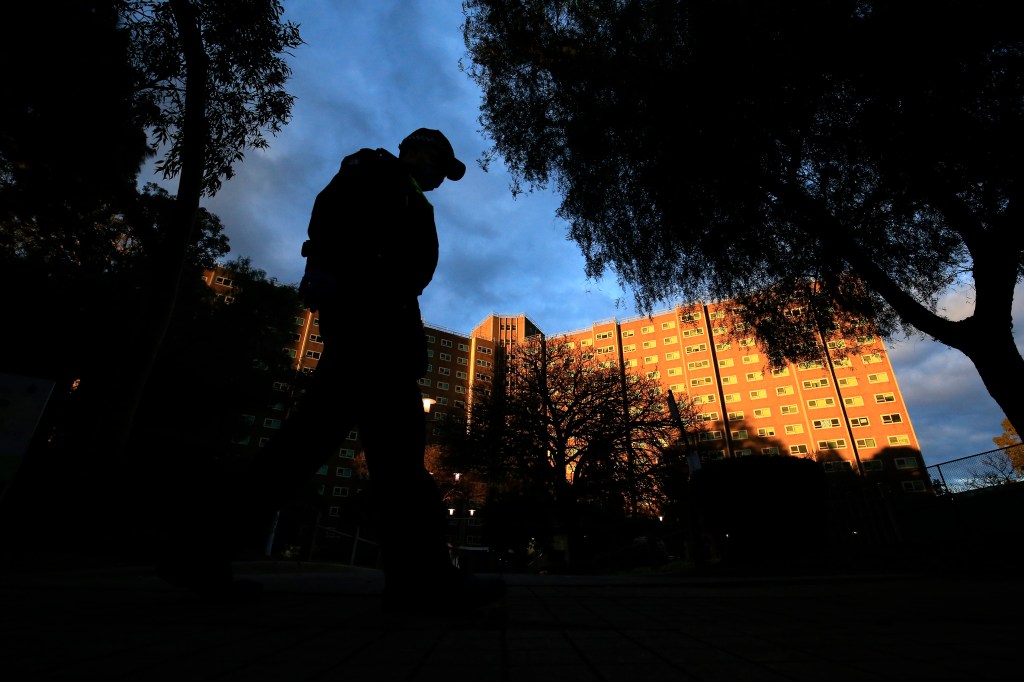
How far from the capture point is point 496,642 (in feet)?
4.18

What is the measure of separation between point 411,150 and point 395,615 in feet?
7.41

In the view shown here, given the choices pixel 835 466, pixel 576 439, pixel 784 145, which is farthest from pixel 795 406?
pixel 784 145

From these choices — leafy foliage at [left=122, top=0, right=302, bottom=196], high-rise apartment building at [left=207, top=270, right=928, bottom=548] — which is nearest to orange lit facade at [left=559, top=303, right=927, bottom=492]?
high-rise apartment building at [left=207, top=270, right=928, bottom=548]

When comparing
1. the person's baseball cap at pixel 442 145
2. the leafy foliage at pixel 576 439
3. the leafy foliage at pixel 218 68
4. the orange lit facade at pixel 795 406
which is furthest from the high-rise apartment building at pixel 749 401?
the person's baseball cap at pixel 442 145

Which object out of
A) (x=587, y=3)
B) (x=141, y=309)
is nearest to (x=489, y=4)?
(x=587, y=3)

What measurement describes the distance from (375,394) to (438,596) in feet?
2.71

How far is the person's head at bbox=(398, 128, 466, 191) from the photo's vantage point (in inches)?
101

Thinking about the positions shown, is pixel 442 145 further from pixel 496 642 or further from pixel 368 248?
pixel 496 642

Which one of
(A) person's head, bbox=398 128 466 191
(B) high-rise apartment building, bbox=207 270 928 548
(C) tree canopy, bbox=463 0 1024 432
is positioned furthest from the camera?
(B) high-rise apartment building, bbox=207 270 928 548

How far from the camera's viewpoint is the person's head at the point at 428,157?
2553 mm

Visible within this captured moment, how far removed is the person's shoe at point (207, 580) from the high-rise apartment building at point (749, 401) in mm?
44682

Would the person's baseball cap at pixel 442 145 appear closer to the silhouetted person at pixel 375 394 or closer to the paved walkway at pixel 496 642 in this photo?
the silhouetted person at pixel 375 394

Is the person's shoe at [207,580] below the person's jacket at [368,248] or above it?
below

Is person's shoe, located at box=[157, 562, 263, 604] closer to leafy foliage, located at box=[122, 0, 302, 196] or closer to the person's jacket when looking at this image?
the person's jacket
